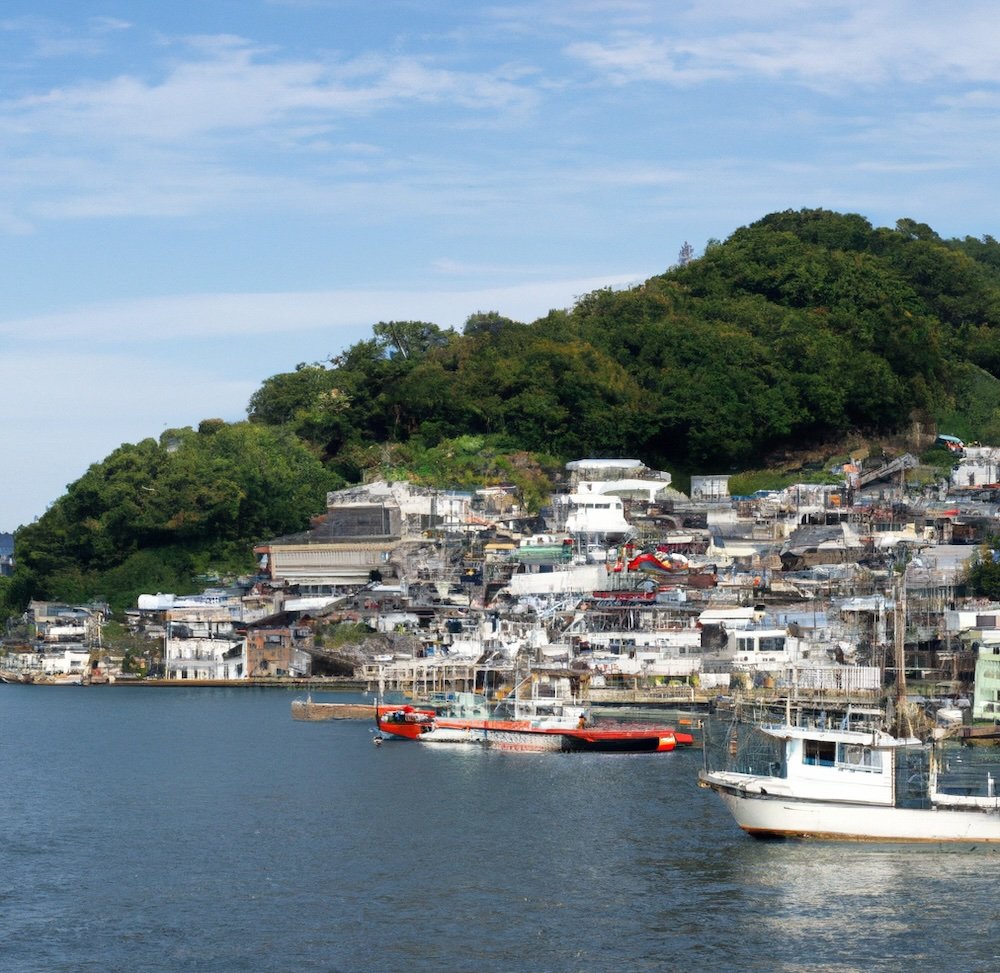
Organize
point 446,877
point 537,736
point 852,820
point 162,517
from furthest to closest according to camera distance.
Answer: point 162,517 < point 537,736 < point 852,820 < point 446,877

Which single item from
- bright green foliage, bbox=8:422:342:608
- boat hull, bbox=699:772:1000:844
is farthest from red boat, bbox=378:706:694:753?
bright green foliage, bbox=8:422:342:608

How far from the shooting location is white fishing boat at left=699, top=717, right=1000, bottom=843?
3164 centimetres

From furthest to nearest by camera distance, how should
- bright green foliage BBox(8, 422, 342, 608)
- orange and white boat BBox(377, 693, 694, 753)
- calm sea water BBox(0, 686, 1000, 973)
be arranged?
1. bright green foliage BBox(8, 422, 342, 608)
2. orange and white boat BBox(377, 693, 694, 753)
3. calm sea water BBox(0, 686, 1000, 973)

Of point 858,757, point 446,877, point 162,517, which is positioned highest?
point 162,517

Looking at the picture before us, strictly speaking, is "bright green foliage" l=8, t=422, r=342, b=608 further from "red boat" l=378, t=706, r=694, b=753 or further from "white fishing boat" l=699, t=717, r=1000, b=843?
"white fishing boat" l=699, t=717, r=1000, b=843

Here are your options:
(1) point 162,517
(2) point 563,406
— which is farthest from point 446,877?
(2) point 563,406

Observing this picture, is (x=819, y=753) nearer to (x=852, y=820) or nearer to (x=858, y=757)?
(x=858, y=757)

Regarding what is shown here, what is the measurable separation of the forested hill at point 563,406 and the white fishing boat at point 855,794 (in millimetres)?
48525

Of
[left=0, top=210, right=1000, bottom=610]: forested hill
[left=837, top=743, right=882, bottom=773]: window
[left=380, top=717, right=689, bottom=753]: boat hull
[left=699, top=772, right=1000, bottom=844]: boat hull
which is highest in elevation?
[left=0, top=210, right=1000, bottom=610]: forested hill

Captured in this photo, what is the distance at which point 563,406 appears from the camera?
3327 inches

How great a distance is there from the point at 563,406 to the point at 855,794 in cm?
5335

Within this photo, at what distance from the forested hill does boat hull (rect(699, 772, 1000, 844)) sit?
159ft

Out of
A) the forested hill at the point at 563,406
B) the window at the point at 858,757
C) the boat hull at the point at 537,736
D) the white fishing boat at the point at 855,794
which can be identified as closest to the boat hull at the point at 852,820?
the white fishing boat at the point at 855,794

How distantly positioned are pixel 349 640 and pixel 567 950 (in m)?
42.0
